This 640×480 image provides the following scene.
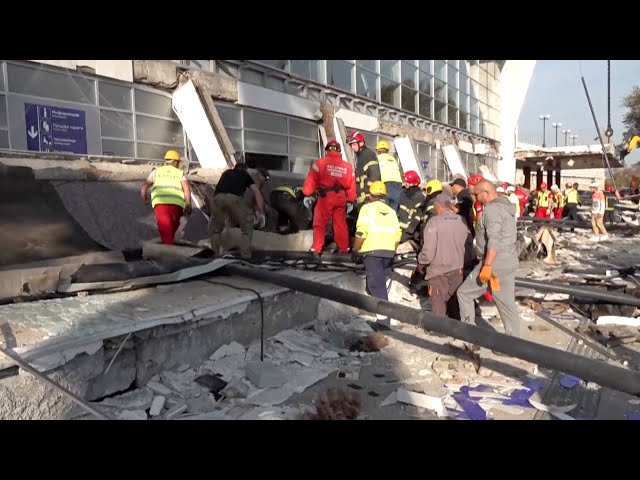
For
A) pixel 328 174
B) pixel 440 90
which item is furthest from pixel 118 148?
pixel 440 90

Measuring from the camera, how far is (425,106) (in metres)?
23.8

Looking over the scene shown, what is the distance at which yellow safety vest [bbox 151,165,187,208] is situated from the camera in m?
6.67

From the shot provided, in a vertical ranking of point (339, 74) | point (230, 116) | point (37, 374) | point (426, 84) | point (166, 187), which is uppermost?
point (426, 84)

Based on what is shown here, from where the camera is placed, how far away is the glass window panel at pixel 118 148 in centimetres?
1033

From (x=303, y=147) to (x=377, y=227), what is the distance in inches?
421

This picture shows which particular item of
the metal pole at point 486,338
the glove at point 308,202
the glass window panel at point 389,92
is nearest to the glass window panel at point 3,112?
the glove at point 308,202

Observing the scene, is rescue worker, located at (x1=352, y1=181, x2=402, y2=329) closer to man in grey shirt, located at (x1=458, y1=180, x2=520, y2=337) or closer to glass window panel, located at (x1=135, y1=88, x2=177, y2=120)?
man in grey shirt, located at (x1=458, y1=180, x2=520, y2=337)

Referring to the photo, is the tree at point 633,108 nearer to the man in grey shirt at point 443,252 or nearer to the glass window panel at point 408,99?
the glass window panel at point 408,99

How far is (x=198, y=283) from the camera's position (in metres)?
5.21

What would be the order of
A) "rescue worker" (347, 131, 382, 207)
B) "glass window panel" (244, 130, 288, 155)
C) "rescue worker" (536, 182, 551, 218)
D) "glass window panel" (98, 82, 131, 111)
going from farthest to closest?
1. "rescue worker" (536, 182, 551, 218)
2. "glass window panel" (244, 130, 288, 155)
3. "glass window panel" (98, 82, 131, 111)
4. "rescue worker" (347, 131, 382, 207)

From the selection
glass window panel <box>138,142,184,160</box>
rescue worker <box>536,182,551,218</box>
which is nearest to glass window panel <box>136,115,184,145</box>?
glass window panel <box>138,142,184,160</box>

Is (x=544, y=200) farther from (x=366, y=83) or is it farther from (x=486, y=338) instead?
(x=486, y=338)

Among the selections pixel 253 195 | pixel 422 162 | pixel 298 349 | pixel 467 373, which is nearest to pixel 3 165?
pixel 253 195

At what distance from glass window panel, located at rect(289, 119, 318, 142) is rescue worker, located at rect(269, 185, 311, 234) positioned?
6.98m
